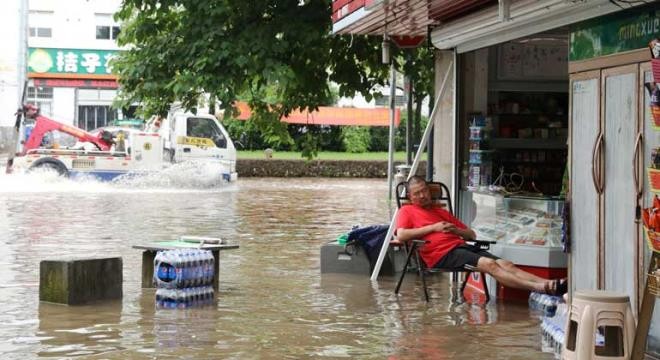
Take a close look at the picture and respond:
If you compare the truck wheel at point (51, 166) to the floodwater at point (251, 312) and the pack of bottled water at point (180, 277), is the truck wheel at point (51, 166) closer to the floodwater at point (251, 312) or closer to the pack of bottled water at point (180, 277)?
the floodwater at point (251, 312)

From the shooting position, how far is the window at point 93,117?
52.1 m

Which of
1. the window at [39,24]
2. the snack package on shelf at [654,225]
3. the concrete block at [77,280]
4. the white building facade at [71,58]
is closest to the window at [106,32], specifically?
the white building facade at [71,58]

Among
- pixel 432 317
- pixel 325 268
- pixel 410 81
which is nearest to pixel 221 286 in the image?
pixel 325 268

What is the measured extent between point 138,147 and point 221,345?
22.5 m

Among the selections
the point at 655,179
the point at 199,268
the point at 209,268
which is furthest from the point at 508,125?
the point at 655,179

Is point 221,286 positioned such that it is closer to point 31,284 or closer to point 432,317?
point 31,284

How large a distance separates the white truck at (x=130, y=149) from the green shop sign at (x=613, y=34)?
22.6m

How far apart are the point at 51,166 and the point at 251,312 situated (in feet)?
69.5

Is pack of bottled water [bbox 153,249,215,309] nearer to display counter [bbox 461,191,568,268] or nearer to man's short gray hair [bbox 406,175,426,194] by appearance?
man's short gray hair [bbox 406,175,426,194]

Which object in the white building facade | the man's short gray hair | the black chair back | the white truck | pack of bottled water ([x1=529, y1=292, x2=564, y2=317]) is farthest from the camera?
the white building facade

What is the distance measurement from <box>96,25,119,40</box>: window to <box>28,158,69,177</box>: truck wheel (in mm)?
22597

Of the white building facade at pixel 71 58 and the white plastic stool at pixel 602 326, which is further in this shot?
the white building facade at pixel 71 58

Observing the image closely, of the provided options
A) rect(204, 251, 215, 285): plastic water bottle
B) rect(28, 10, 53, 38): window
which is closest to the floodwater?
rect(204, 251, 215, 285): plastic water bottle

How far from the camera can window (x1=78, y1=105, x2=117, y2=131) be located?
52125 mm
